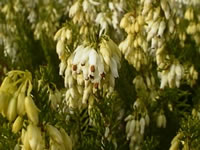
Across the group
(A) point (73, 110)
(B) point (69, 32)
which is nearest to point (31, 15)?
(B) point (69, 32)

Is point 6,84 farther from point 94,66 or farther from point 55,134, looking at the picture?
point 94,66

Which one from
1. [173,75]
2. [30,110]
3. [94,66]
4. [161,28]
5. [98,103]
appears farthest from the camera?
[173,75]

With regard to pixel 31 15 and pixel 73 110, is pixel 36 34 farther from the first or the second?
pixel 73 110

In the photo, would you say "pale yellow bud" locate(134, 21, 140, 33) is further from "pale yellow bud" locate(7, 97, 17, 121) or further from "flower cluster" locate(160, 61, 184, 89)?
"pale yellow bud" locate(7, 97, 17, 121)

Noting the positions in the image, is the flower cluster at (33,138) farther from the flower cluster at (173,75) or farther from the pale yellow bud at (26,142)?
the flower cluster at (173,75)

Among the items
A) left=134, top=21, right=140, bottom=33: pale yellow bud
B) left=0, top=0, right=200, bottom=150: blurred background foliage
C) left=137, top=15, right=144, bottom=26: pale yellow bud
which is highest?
left=137, top=15, right=144, bottom=26: pale yellow bud

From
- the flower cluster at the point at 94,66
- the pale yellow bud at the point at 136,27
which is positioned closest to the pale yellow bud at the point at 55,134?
the flower cluster at the point at 94,66

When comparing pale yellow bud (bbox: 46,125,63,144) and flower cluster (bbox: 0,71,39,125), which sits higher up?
flower cluster (bbox: 0,71,39,125)

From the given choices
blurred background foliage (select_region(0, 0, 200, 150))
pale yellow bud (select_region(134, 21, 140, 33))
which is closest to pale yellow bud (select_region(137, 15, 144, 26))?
pale yellow bud (select_region(134, 21, 140, 33))

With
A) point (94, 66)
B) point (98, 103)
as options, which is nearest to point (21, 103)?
point (94, 66)

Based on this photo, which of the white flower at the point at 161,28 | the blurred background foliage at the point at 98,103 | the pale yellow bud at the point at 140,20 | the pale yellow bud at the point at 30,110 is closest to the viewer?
the pale yellow bud at the point at 30,110

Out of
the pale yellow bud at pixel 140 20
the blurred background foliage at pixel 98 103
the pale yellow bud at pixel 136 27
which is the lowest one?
the blurred background foliage at pixel 98 103

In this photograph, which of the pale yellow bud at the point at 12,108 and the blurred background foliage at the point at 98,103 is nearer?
the pale yellow bud at the point at 12,108
